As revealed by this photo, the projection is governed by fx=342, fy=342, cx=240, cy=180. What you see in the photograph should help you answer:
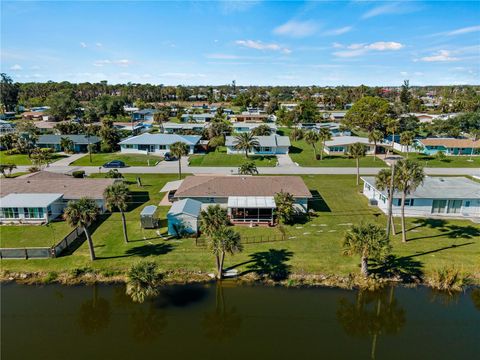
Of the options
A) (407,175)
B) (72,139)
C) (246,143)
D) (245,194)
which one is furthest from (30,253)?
(72,139)

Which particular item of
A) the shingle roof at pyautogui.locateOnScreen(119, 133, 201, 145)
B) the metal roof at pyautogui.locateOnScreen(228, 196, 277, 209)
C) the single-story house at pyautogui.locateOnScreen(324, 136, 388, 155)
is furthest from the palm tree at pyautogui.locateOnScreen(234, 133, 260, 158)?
the metal roof at pyautogui.locateOnScreen(228, 196, 277, 209)

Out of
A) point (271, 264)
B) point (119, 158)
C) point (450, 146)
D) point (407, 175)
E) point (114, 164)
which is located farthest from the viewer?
point (450, 146)

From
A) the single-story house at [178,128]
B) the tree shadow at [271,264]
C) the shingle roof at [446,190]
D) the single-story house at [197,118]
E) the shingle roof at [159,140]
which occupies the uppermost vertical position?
the single-story house at [197,118]

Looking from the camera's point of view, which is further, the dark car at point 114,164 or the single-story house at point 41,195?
the dark car at point 114,164

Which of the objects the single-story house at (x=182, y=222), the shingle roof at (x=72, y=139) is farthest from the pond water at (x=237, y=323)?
the shingle roof at (x=72, y=139)

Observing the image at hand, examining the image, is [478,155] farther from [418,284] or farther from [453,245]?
[418,284]

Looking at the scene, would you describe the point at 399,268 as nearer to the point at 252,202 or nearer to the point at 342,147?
the point at 252,202

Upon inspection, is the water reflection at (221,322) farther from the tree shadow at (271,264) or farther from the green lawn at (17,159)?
the green lawn at (17,159)
